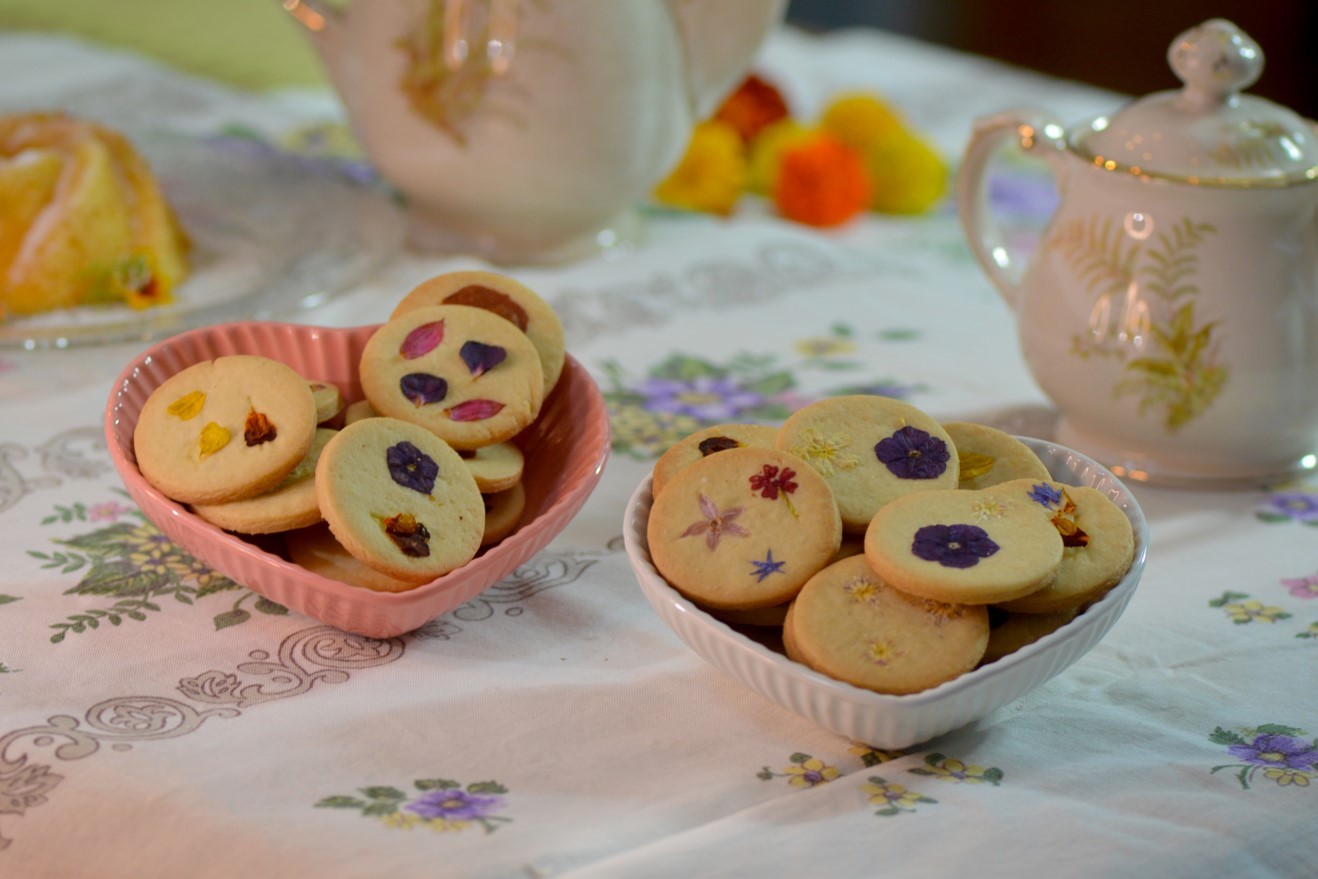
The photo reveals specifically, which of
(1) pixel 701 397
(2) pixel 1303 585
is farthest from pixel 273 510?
(2) pixel 1303 585

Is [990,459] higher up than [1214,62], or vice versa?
[1214,62]

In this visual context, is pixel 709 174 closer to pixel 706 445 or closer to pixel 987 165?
pixel 987 165

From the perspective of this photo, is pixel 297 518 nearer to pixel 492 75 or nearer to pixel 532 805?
pixel 532 805

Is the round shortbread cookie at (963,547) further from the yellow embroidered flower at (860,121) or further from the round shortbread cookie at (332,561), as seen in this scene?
the yellow embroidered flower at (860,121)

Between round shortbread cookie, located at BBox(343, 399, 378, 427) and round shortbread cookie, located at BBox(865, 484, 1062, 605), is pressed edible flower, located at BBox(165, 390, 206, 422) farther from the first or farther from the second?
round shortbread cookie, located at BBox(865, 484, 1062, 605)

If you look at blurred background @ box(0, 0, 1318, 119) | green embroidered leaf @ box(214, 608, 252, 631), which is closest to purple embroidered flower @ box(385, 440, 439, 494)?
green embroidered leaf @ box(214, 608, 252, 631)

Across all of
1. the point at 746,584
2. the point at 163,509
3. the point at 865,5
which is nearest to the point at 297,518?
the point at 163,509
